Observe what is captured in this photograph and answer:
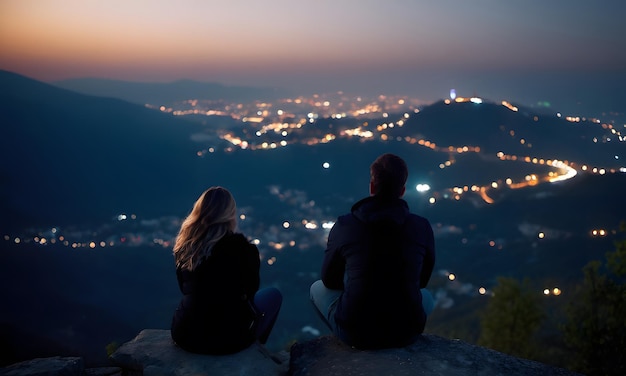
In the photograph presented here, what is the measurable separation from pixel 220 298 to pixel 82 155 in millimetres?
142290

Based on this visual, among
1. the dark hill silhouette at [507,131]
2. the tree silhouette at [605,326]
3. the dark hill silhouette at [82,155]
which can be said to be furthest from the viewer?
the dark hill silhouette at [82,155]

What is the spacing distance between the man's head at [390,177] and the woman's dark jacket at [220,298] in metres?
1.34

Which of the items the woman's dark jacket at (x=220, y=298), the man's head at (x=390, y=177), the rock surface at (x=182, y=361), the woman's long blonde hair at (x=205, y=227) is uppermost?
the man's head at (x=390, y=177)

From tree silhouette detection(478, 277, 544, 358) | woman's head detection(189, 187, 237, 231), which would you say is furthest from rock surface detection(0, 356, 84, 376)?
tree silhouette detection(478, 277, 544, 358)

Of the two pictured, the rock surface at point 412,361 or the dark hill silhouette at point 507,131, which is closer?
the rock surface at point 412,361

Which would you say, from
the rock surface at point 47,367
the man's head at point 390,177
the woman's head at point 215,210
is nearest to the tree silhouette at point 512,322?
the man's head at point 390,177

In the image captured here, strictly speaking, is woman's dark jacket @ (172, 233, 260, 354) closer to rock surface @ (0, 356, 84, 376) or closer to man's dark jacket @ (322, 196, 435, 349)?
man's dark jacket @ (322, 196, 435, 349)

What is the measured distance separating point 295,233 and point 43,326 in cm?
4219

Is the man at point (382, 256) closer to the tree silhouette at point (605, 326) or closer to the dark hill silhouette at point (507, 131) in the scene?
the tree silhouette at point (605, 326)

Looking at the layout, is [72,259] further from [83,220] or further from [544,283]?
[544,283]

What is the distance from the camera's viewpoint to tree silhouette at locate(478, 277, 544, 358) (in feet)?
70.7

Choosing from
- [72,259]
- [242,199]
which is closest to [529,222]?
[242,199]

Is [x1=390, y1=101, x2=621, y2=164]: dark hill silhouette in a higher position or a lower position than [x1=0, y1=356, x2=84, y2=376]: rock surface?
higher

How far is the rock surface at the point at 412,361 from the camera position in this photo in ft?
13.3
